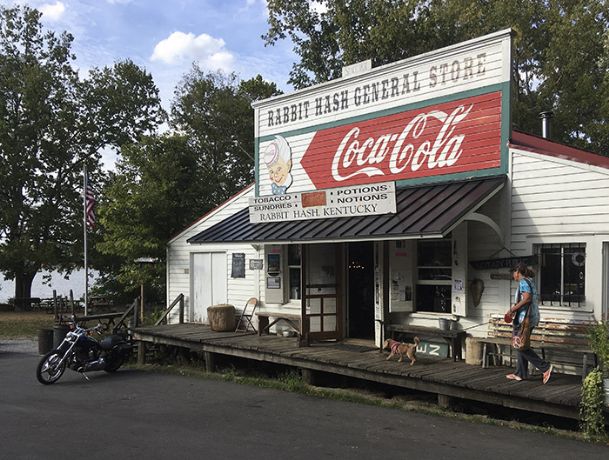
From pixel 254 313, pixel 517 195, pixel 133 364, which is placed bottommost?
pixel 133 364

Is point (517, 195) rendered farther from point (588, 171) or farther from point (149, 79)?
point (149, 79)

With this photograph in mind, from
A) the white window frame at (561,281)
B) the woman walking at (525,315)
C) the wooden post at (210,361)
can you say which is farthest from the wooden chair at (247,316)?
the woman walking at (525,315)

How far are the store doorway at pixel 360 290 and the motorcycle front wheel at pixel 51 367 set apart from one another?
5.43 meters

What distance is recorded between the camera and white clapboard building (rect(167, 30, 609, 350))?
8523mm

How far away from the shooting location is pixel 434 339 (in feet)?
32.2

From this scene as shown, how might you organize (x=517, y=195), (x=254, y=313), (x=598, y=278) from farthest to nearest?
(x=254, y=313) < (x=517, y=195) < (x=598, y=278)

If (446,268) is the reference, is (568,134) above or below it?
above

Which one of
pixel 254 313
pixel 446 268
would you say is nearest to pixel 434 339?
pixel 446 268

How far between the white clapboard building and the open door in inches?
1.0

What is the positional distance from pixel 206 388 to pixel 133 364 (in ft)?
13.5

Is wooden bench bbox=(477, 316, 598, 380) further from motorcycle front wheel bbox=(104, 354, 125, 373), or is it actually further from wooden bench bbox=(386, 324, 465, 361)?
motorcycle front wheel bbox=(104, 354, 125, 373)

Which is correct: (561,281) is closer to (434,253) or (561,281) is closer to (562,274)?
(562,274)

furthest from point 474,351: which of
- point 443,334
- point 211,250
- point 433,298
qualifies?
point 211,250

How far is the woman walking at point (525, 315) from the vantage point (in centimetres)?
765
